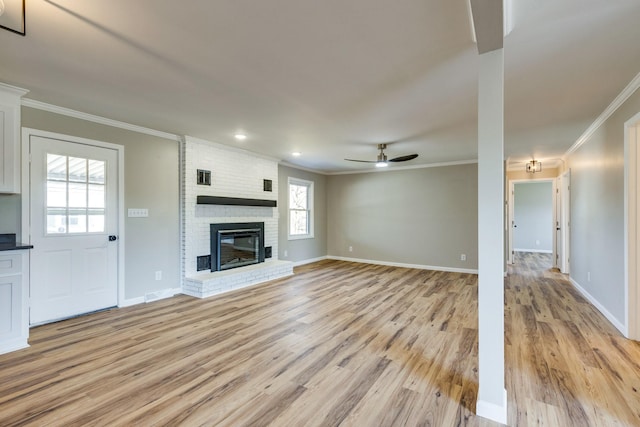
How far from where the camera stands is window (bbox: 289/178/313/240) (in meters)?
7.23

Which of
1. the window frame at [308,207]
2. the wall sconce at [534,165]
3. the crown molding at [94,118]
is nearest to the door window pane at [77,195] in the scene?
the crown molding at [94,118]

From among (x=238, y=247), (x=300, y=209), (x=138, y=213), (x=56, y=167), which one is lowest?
(x=238, y=247)

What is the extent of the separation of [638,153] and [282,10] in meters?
3.58

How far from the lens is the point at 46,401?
6.51 feet

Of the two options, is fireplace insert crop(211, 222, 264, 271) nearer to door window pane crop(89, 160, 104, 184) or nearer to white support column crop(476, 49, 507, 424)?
door window pane crop(89, 160, 104, 184)

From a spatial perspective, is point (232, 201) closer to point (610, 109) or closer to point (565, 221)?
point (610, 109)

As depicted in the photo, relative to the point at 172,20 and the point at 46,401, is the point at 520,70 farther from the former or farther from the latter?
the point at 46,401

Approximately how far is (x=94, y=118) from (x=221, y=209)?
2.21 metres

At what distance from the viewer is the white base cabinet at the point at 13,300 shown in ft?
8.78

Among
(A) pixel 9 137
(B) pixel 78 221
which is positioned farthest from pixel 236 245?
(A) pixel 9 137

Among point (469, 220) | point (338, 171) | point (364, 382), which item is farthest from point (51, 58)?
point (469, 220)

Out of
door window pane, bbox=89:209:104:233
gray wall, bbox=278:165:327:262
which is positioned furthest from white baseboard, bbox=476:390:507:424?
gray wall, bbox=278:165:327:262

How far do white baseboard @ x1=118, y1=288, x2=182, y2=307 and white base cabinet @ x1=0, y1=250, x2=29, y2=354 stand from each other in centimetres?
117

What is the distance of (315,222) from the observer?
7.82 metres
